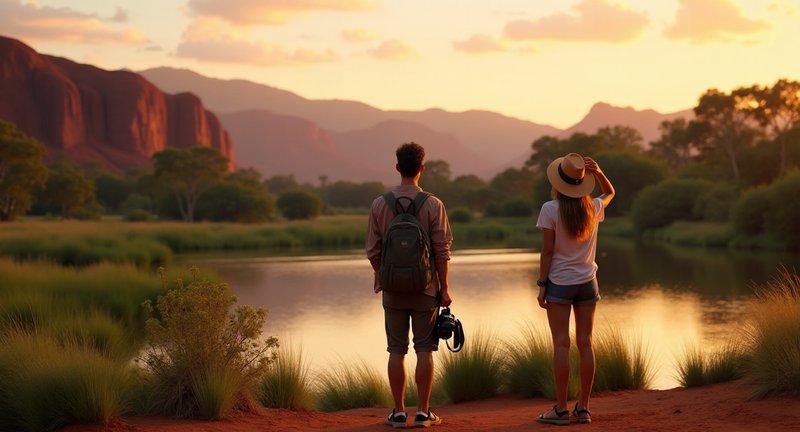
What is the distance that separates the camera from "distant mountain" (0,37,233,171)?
139m

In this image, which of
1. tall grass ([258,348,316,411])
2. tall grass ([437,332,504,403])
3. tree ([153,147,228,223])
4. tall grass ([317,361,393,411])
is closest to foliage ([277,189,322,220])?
tree ([153,147,228,223])

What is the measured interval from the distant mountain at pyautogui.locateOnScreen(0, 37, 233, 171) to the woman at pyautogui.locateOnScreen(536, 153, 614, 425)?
133 m

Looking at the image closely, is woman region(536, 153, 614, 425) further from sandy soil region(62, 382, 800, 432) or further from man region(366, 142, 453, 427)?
man region(366, 142, 453, 427)

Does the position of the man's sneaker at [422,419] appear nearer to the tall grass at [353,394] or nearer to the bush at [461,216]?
the tall grass at [353,394]

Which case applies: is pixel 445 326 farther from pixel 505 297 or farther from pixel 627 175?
pixel 627 175

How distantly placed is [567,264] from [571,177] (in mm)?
578

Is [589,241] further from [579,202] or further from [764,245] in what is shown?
[764,245]

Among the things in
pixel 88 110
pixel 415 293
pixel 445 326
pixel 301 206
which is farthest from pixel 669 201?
pixel 88 110

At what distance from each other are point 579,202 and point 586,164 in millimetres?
295

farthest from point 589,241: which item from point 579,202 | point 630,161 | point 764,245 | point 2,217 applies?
point 630,161

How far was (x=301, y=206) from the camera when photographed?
275 ft

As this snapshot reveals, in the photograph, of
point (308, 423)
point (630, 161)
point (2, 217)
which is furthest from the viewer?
point (630, 161)

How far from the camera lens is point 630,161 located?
236ft

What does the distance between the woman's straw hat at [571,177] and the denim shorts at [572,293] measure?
1.97 ft
